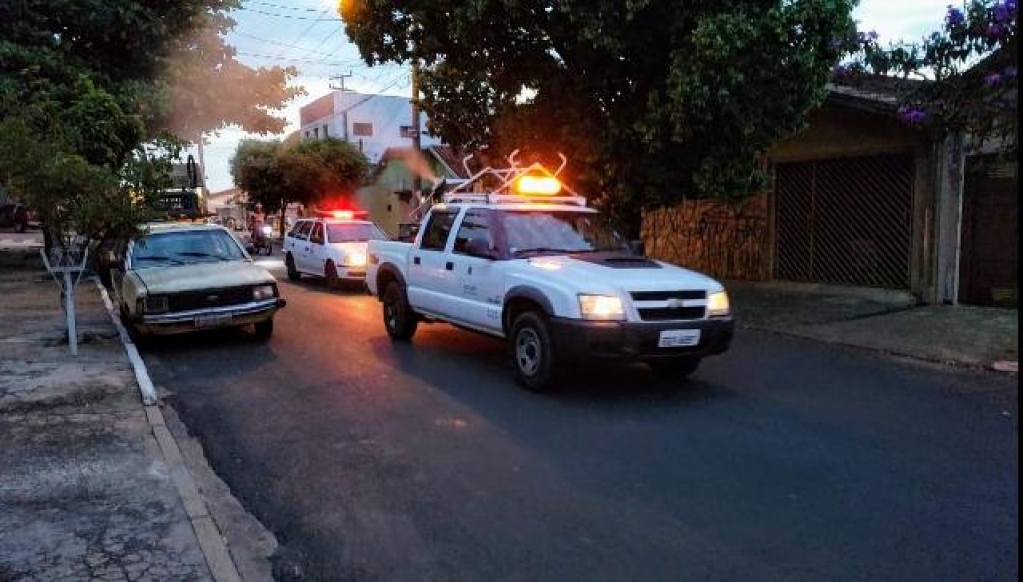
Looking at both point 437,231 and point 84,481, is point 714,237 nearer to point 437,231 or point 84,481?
point 437,231

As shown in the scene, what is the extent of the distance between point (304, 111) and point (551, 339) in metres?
58.5

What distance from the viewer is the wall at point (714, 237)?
15.9 meters

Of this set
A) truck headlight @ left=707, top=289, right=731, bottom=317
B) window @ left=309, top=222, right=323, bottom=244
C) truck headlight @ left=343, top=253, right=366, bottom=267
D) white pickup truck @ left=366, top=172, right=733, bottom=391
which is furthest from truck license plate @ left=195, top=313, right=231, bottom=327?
window @ left=309, top=222, right=323, bottom=244

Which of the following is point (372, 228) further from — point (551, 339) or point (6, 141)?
point (551, 339)

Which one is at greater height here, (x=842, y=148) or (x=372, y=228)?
(x=842, y=148)

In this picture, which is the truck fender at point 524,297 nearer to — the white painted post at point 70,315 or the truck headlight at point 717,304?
the truck headlight at point 717,304

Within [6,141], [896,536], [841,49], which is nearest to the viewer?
[896,536]

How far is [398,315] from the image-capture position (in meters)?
9.88

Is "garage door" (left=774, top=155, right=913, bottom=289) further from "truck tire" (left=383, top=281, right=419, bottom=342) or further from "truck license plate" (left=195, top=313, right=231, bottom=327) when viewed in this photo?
"truck license plate" (left=195, top=313, right=231, bottom=327)

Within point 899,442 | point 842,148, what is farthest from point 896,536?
point 842,148

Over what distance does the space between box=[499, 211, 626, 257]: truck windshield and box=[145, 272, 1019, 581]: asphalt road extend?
1.33 m

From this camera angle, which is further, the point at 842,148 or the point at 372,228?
the point at 372,228

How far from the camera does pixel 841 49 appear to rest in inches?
362

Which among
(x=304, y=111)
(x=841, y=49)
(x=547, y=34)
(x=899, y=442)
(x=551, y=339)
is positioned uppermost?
(x=304, y=111)
